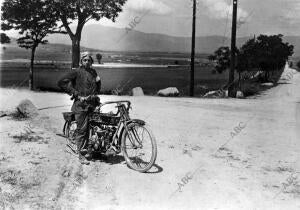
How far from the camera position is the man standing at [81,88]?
6.47 metres

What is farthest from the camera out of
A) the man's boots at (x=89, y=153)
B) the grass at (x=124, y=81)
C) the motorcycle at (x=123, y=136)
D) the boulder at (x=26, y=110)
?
the grass at (x=124, y=81)

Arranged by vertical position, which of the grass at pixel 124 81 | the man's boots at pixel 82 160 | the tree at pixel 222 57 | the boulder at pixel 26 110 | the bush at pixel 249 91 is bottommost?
the grass at pixel 124 81

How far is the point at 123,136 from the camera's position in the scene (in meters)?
A: 6.16

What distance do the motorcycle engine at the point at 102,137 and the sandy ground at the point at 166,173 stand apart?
0.97 ft

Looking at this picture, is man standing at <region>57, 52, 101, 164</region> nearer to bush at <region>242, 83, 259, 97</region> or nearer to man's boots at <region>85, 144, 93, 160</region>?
man's boots at <region>85, 144, 93, 160</region>

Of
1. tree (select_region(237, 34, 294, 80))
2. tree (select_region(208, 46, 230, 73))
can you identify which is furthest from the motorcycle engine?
tree (select_region(208, 46, 230, 73))

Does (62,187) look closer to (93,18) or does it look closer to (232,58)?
(232,58)

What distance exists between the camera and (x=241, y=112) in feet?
47.0

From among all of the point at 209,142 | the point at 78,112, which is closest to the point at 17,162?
the point at 78,112

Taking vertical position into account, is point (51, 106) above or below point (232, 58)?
below

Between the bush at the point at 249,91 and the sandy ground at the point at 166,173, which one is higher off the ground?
the sandy ground at the point at 166,173

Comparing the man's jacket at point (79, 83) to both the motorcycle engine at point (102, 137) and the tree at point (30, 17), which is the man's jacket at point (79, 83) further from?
the tree at point (30, 17)

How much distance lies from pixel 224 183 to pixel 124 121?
5.46 feet

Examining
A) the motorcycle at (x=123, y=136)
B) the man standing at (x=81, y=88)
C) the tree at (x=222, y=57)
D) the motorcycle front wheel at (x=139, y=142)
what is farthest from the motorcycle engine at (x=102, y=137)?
the tree at (x=222, y=57)
